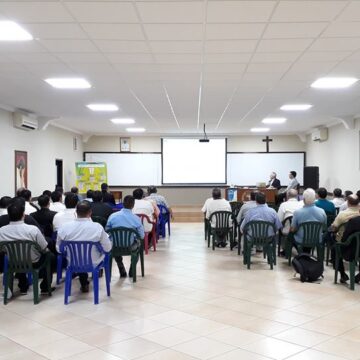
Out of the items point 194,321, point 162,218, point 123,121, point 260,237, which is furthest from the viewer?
point 123,121

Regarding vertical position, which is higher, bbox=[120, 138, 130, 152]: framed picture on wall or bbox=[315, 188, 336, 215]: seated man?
bbox=[120, 138, 130, 152]: framed picture on wall

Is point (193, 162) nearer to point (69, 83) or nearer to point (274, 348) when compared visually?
point (69, 83)

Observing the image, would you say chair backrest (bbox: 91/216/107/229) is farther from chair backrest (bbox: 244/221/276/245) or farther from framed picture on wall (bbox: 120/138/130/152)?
framed picture on wall (bbox: 120/138/130/152)

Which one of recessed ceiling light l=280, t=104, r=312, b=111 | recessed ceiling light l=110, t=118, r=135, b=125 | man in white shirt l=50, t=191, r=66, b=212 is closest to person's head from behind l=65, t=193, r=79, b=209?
man in white shirt l=50, t=191, r=66, b=212

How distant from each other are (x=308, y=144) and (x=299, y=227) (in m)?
10.5

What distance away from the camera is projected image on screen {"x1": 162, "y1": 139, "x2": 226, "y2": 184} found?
52.2 feet

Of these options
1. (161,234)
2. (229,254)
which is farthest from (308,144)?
(229,254)

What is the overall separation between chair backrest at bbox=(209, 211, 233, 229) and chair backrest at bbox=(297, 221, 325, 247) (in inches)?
76.1

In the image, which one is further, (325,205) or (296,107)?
(296,107)

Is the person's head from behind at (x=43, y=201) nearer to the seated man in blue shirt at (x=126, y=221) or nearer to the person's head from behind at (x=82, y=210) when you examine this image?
the seated man in blue shirt at (x=126, y=221)

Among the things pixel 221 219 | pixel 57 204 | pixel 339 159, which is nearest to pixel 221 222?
pixel 221 219

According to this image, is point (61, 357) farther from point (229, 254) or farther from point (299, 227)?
point (229, 254)

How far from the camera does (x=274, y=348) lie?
139 inches

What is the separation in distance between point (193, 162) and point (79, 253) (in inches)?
449
